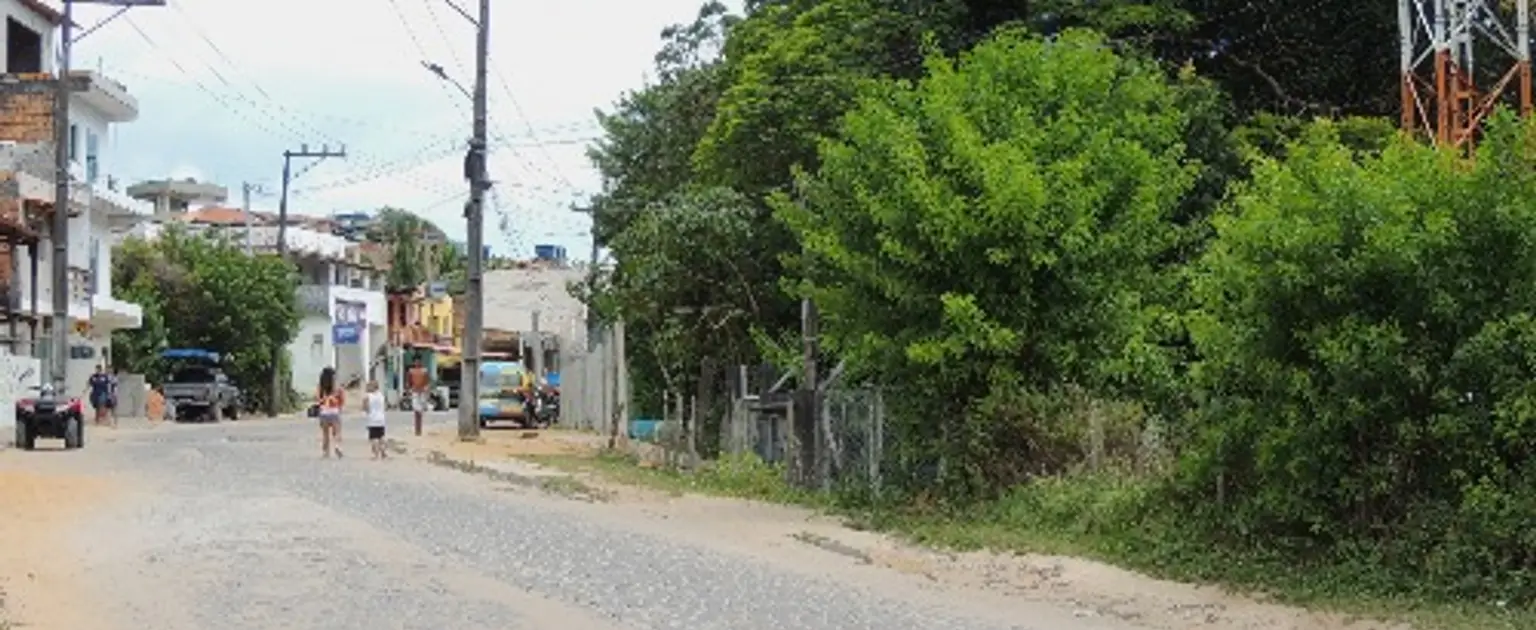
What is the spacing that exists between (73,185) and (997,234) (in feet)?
127

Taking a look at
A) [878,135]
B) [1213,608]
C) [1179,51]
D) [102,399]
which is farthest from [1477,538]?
[102,399]

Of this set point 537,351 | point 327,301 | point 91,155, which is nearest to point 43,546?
point 91,155

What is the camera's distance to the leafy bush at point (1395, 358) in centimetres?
1341

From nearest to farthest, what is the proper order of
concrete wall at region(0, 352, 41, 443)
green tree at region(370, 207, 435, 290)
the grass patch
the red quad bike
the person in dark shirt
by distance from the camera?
the grass patch, the red quad bike, concrete wall at region(0, 352, 41, 443), the person in dark shirt, green tree at region(370, 207, 435, 290)

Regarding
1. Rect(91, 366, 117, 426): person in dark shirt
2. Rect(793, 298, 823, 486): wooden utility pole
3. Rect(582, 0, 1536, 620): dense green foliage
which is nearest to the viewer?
Rect(582, 0, 1536, 620): dense green foliage

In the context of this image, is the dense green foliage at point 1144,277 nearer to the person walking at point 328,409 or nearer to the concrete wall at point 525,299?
the person walking at point 328,409

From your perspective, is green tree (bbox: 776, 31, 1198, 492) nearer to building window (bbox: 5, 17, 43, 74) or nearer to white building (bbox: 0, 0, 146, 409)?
white building (bbox: 0, 0, 146, 409)

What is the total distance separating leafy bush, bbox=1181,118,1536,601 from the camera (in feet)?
44.0

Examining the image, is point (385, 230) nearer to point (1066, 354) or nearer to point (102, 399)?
point (102, 399)

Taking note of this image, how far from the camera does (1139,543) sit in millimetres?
16516

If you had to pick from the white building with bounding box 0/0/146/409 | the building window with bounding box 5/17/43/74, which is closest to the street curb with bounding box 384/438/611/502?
the white building with bounding box 0/0/146/409

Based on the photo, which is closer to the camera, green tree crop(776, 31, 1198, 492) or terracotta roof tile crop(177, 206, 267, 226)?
green tree crop(776, 31, 1198, 492)

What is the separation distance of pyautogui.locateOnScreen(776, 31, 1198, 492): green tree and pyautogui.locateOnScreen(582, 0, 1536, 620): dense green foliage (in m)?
0.04

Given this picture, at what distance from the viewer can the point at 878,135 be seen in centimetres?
2078
